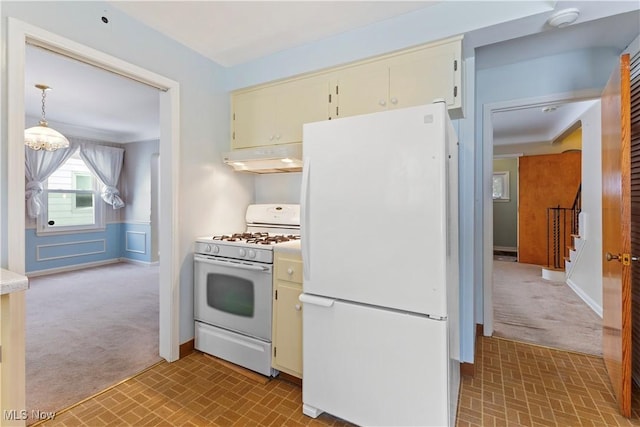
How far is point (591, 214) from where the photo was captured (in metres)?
3.84

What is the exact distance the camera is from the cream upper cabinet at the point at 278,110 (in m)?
2.44

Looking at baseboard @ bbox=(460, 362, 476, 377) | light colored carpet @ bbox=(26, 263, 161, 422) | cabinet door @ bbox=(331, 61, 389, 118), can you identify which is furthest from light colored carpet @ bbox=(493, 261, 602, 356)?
light colored carpet @ bbox=(26, 263, 161, 422)

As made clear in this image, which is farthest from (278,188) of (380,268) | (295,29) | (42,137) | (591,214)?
(591,214)

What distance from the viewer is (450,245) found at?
1568mm

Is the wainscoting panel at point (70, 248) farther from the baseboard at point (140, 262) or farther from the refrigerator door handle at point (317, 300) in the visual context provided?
the refrigerator door handle at point (317, 300)

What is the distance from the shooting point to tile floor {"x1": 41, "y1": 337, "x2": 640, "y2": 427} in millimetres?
1773

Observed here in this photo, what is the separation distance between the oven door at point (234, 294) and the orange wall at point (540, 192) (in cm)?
633

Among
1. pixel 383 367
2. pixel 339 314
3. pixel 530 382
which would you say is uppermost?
pixel 339 314

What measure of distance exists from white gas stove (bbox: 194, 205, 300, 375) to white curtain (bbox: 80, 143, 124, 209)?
4539mm

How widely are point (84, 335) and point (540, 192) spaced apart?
776cm

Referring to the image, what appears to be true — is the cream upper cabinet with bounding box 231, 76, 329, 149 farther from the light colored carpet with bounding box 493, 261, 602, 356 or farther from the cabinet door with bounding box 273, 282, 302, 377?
the light colored carpet with bounding box 493, 261, 602, 356

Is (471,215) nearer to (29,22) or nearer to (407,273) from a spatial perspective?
(407,273)

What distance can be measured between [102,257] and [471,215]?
6.52m

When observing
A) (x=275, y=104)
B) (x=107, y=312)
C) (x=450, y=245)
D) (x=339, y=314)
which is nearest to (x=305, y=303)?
(x=339, y=314)
